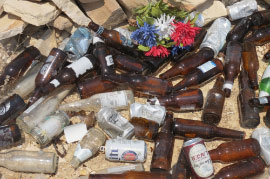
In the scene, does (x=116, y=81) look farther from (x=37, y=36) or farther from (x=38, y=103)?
(x=37, y=36)

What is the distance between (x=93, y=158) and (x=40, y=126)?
1.79ft

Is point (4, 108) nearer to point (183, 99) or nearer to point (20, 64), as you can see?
point (20, 64)

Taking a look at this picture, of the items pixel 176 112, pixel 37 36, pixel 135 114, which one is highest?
pixel 37 36

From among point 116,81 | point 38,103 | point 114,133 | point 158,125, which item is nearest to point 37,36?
point 38,103

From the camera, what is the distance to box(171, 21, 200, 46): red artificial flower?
3.17 metres

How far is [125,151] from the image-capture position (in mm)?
2826

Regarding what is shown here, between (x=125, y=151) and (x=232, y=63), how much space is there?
1.42 m

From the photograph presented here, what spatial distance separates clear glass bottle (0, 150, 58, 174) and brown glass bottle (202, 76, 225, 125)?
1413 millimetres

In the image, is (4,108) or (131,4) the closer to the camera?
(4,108)

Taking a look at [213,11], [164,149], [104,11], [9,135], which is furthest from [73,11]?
[164,149]

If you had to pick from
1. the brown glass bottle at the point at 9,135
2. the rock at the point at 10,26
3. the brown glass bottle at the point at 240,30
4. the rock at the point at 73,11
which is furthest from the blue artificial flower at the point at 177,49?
the brown glass bottle at the point at 9,135

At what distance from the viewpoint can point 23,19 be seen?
3.27m

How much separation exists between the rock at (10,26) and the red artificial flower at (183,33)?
1.48 m

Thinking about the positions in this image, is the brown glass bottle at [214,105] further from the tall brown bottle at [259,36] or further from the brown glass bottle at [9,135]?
the brown glass bottle at [9,135]
